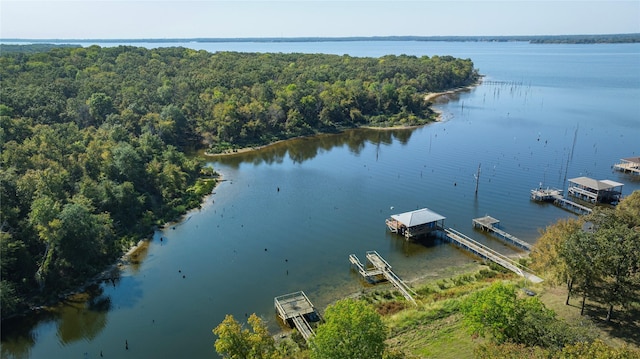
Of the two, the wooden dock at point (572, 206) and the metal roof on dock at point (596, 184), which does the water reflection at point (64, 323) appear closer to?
the wooden dock at point (572, 206)

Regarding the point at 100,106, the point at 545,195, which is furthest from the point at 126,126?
the point at 545,195

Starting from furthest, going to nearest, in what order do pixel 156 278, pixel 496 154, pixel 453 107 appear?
pixel 453 107 < pixel 496 154 < pixel 156 278

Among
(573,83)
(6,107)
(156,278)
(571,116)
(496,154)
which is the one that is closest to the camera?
(156,278)

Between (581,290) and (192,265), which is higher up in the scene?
(581,290)

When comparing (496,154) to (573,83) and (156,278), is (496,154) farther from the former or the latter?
(573,83)

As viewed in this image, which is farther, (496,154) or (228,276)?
(496,154)

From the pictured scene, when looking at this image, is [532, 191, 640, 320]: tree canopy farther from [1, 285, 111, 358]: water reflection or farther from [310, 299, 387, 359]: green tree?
[1, 285, 111, 358]: water reflection

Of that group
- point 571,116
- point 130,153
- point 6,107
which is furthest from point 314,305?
point 571,116
